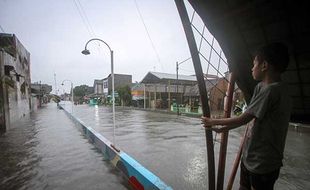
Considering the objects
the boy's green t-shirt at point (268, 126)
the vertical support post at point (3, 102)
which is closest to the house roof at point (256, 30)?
the boy's green t-shirt at point (268, 126)

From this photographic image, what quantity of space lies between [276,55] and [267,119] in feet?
1.87

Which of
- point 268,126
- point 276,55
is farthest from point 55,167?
point 276,55

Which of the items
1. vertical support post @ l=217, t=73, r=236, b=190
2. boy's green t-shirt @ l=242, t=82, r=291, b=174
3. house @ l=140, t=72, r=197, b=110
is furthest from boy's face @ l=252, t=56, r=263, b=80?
house @ l=140, t=72, r=197, b=110

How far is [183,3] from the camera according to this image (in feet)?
8.36

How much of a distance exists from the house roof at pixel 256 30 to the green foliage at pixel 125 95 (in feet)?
151

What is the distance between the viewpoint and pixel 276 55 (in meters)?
1.99

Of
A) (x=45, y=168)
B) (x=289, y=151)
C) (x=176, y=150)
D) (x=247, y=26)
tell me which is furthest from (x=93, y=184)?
(x=289, y=151)

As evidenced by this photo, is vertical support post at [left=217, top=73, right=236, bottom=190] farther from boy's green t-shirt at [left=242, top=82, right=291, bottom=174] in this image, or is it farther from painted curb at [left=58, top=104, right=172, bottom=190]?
painted curb at [left=58, top=104, right=172, bottom=190]

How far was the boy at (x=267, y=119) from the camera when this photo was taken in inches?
75.4

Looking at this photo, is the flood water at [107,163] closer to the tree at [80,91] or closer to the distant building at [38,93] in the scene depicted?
the distant building at [38,93]

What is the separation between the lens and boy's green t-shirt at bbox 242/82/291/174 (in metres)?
1.90

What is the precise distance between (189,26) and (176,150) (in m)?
7.61

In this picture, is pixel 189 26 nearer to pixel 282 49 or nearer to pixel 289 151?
pixel 282 49

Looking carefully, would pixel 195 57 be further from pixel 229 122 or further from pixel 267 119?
pixel 267 119
